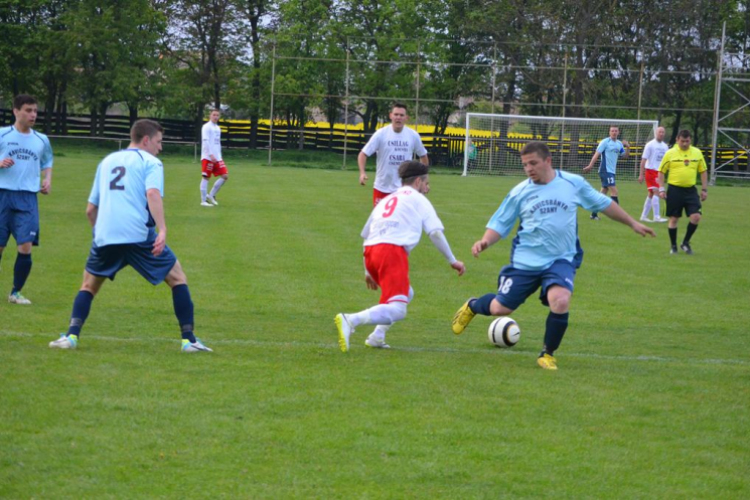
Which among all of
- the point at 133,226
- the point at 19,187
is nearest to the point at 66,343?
the point at 133,226

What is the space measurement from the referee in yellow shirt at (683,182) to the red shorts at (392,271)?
928 centimetres

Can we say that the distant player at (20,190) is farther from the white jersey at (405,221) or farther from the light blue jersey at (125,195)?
the white jersey at (405,221)

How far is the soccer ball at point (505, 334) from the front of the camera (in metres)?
7.91

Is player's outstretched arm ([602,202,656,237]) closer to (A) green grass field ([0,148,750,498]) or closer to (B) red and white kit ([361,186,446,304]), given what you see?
(A) green grass field ([0,148,750,498])

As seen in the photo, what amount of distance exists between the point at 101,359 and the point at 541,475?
3512mm

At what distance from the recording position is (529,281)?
7266 mm

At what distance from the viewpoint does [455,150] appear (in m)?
44.9

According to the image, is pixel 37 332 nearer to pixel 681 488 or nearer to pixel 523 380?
pixel 523 380

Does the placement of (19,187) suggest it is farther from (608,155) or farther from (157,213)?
(608,155)

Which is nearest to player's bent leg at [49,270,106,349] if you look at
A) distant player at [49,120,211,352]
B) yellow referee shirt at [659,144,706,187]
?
distant player at [49,120,211,352]

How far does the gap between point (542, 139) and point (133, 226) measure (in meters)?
35.1

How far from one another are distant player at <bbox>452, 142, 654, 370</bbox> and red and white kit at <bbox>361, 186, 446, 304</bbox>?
0.50 metres

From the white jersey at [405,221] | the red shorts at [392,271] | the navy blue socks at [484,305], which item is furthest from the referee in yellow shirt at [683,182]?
the red shorts at [392,271]

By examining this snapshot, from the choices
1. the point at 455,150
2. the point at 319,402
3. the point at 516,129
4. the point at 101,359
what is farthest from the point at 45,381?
the point at 455,150
